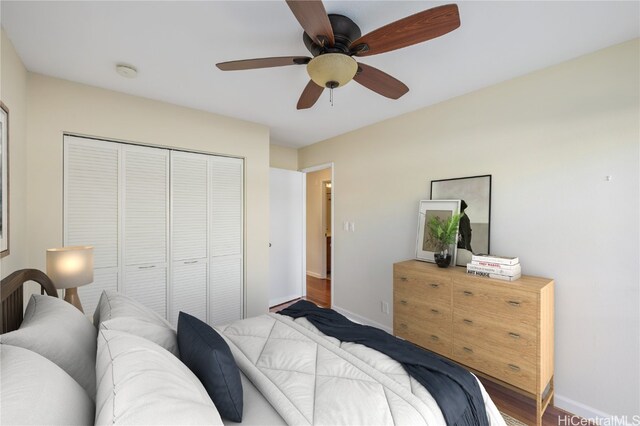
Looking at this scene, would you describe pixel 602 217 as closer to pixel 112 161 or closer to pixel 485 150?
pixel 485 150

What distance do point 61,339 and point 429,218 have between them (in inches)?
108

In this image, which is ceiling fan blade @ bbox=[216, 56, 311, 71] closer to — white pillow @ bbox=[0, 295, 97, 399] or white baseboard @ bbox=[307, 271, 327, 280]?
white pillow @ bbox=[0, 295, 97, 399]

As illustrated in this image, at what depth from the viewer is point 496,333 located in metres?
1.99

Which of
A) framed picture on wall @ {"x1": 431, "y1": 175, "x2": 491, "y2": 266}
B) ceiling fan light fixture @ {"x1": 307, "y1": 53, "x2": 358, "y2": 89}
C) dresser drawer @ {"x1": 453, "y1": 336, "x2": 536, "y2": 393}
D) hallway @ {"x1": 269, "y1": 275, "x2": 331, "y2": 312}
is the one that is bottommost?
hallway @ {"x1": 269, "y1": 275, "x2": 331, "y2": 312}

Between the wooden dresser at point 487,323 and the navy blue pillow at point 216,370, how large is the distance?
5.89 ft

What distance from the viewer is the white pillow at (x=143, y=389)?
64 cm

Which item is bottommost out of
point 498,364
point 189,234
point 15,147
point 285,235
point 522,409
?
point 522,409

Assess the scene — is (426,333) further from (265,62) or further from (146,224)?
(146,224)

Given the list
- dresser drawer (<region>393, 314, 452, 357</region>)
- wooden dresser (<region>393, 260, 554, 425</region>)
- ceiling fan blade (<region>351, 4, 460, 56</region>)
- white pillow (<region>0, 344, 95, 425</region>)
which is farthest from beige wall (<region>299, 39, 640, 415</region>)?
white pillow (<region>0, 344, 95, 425</region>)

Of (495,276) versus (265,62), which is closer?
(265,62)

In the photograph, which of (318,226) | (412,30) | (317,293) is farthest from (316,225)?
(412,30)

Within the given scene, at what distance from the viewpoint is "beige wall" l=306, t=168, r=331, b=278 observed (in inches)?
237

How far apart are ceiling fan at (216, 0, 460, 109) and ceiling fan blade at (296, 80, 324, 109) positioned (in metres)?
0.27

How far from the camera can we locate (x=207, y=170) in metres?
3.15
